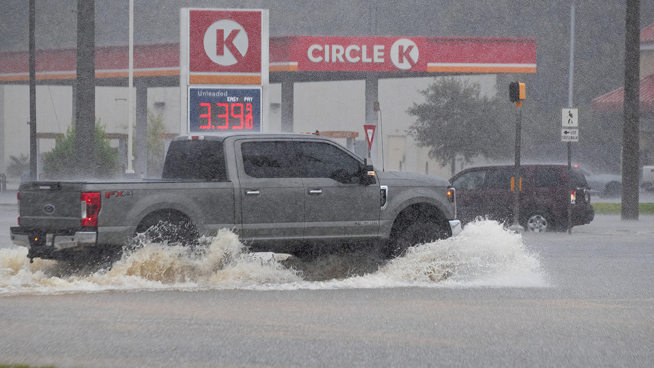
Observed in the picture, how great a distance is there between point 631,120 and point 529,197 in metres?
5.37

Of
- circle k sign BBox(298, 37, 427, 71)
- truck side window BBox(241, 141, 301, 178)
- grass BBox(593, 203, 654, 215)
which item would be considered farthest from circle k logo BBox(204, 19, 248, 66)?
circle k sign BBox(298, 37, 427, 71)

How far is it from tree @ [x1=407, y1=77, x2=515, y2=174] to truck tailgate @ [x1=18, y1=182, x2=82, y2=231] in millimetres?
42500

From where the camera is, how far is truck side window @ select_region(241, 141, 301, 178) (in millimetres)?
12000

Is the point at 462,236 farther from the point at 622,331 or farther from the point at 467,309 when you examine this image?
the point at 622,331

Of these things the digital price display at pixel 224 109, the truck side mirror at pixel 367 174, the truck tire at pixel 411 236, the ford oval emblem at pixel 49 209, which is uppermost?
the digital price display at pixel 224 109

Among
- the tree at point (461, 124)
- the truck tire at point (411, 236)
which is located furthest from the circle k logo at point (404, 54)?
the truck tire at point (411, 236)

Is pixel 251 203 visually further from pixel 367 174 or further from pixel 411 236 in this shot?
pixel 411 236

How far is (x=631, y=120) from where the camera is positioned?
2533 cm

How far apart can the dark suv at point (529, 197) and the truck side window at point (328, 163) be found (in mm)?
9391

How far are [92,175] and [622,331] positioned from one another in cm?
1307

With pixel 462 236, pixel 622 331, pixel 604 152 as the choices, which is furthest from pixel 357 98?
pixel 622 331

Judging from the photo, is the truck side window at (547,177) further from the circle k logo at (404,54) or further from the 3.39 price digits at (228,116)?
the circle k logo at (404,54)

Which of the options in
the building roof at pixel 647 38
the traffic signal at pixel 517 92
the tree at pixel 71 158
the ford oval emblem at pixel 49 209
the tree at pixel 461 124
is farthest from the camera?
the tree at pixel 461 124

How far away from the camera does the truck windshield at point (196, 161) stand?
11984 millimetres
